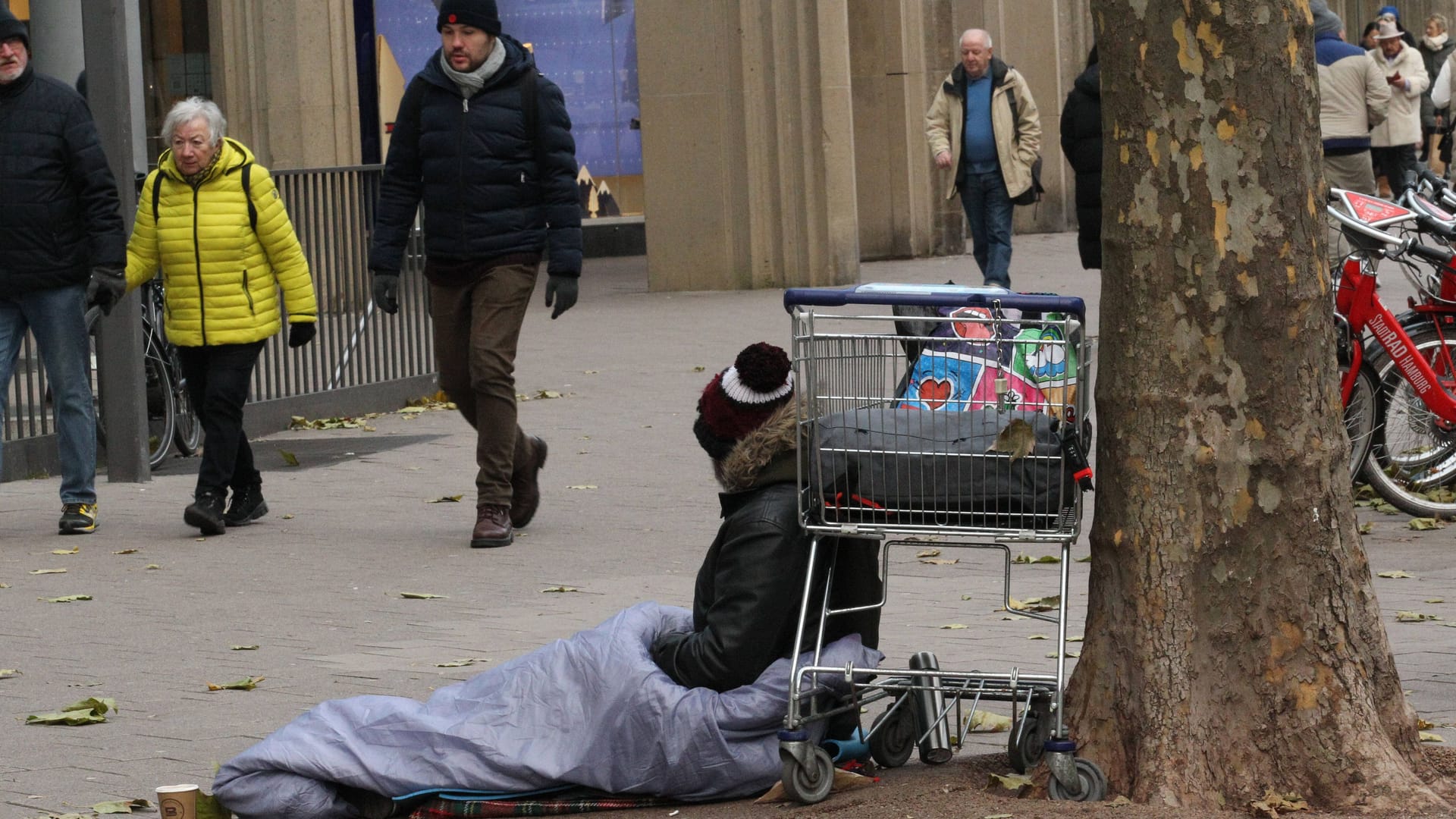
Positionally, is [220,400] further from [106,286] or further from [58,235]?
[58,235]

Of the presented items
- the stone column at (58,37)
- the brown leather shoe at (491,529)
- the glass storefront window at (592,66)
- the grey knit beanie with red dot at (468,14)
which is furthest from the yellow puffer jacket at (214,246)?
the glass storefront window at (592,66)

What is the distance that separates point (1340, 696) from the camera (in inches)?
163

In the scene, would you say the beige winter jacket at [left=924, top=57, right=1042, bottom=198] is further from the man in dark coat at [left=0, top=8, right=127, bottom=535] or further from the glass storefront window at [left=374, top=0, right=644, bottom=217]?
the glass storefront window at [left=374, top=0, right=644, bottom=217]

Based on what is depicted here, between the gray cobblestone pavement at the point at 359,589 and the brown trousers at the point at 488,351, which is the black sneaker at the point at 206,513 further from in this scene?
the brown trousers at the point at 488,351

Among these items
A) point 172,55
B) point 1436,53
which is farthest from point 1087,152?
point 1436,53

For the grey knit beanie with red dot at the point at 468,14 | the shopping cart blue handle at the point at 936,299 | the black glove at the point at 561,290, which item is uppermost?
the grey knit beanie with red dot at the point at 468,14

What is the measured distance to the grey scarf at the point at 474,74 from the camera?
8.19 meters

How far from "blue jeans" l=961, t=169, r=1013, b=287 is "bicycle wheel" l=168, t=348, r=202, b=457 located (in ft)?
19.6

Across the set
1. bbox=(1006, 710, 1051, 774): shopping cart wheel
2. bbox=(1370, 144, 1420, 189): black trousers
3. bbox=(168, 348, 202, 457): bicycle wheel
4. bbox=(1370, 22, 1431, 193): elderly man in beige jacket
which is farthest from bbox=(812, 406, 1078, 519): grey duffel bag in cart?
bbox=(1370, 144, 1420, 189): black trousers

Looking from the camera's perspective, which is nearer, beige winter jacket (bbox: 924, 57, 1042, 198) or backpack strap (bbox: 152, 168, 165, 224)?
backpack strap (bbox: 152, 168, 165, 224)

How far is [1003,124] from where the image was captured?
14.8 meters

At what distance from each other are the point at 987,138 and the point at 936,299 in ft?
35.4

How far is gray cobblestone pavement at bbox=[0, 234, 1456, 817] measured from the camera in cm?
550

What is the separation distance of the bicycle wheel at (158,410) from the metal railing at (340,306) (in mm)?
934
